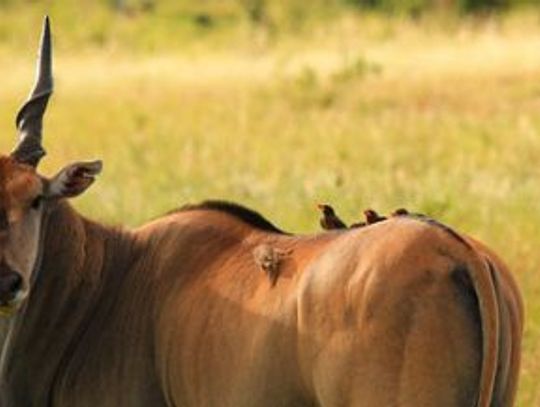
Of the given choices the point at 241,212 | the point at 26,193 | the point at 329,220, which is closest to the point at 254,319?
the point at 329,220

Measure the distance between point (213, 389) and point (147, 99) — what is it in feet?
71.4

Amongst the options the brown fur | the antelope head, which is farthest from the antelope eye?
the brown fur

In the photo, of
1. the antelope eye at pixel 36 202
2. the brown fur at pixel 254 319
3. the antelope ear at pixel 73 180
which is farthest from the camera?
the antelope ear at pixel 73 180

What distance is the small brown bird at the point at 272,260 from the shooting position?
781cm

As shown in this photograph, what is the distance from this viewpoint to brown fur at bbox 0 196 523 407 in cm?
711

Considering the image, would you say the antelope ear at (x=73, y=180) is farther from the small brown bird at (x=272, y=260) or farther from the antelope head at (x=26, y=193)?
the small brown bird at (x=272, y=260)

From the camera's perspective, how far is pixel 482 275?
7.18 meters

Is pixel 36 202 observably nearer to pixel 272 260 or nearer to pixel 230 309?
pixel 230 309

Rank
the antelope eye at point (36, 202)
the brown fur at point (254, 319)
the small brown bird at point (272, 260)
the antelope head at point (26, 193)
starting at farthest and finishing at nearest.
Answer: the antelope eye at point (36, 202)
the antelope head at point (26, 193)
the small brown bird at point (272, 260)
the brown fur at point (254, 319)

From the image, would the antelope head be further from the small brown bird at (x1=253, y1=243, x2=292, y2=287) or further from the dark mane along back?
the small brown bird at (x1=253, y1=243, x2=292, y2=287)

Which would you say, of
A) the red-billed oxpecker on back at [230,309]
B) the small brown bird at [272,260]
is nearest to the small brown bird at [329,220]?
the red-billed oxpecker on back at [230,309]

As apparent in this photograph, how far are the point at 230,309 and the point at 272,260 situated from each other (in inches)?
12.2

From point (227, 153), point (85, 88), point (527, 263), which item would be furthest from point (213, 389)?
point (85, 88)

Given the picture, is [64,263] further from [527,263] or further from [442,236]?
[527,263]
